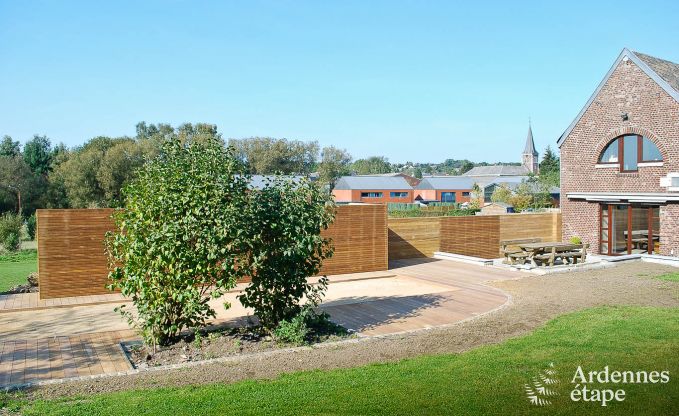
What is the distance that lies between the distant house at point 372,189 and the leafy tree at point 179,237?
2427 inches

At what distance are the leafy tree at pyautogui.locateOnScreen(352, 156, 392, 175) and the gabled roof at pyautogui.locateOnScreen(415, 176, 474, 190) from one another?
52299mm

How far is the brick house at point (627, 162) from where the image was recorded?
758 inches

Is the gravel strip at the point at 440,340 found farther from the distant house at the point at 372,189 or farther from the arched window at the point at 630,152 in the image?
the distant house at the point at 372,189

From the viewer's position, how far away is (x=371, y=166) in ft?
446

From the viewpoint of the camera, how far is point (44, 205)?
1844 inches

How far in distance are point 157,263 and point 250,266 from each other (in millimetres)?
1453

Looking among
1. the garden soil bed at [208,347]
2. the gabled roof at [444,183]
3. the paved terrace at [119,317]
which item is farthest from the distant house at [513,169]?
the garden soil bed at [208,347]

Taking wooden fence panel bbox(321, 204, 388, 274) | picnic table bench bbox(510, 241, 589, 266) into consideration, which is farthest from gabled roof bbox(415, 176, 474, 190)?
wooden fence panel bbox(321, 204, 388, 274)

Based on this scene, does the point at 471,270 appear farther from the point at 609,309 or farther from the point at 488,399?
the point at 488,399

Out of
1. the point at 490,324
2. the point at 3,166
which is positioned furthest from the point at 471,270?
the point at 3,166

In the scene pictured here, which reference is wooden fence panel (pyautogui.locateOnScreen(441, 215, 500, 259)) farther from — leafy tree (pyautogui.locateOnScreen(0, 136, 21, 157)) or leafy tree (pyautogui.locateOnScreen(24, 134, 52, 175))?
leafy tree (pyautogui.locateOnScreen(0, 136, 21, 157))

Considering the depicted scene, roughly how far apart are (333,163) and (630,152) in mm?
77307

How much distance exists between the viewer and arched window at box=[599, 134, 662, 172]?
19894 mm

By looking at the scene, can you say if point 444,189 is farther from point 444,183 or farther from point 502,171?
point 502,171
